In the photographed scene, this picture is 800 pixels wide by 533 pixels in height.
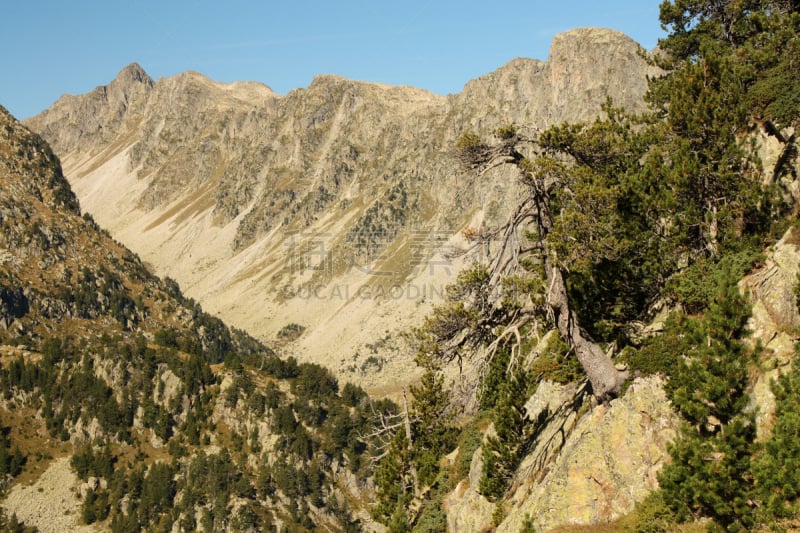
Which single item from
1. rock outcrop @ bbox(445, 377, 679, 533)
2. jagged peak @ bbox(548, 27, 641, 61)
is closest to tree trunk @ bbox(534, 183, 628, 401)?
rock outcrop @ bbox(445, 377, 679, 533)

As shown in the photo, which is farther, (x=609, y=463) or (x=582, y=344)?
(x=582, y=344)

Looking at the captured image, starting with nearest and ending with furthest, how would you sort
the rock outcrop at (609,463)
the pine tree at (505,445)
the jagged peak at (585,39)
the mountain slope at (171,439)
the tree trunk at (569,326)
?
1. the rock outcrop at (609,463)
2. the tree trunk at (569,326)
3. the pine tree at (505,445)
4. the mountain slope at (171,439)
5. the jagged peak at (585,39)

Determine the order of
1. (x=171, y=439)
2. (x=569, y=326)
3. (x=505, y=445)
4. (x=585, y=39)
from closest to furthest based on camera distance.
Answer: (x=569, y=326) → (x=505, y=445) → (x=171, y=439) → (x=585, y=39)

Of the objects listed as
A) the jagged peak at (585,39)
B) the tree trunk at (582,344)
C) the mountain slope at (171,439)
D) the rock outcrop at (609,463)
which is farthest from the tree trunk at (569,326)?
the jagged peak at (585,39)

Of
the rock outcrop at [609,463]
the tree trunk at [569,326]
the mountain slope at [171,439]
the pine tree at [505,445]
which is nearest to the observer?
the rock outcrop at [609,463]

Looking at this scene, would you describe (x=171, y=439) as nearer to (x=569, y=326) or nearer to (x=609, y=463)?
(x=569, y=326)

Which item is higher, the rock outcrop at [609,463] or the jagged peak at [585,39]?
the jagged peak at [585,39]

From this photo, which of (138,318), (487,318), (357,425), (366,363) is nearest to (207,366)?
(357,425)

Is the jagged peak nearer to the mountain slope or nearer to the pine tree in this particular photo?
the mountain slope

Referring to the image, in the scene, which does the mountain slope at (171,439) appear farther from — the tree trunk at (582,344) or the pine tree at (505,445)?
Answer: the tree trunk at (582,344)

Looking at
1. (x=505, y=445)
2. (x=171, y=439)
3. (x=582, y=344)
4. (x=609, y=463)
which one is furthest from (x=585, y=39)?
(x=609, y=463)

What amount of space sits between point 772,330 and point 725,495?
15.5 feet

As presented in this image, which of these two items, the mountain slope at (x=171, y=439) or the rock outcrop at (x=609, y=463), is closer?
the rock outcrop at (x=609, y=463)

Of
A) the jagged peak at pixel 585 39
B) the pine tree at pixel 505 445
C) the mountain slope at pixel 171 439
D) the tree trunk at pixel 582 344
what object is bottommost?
the mountain slope at pixel 171 439
